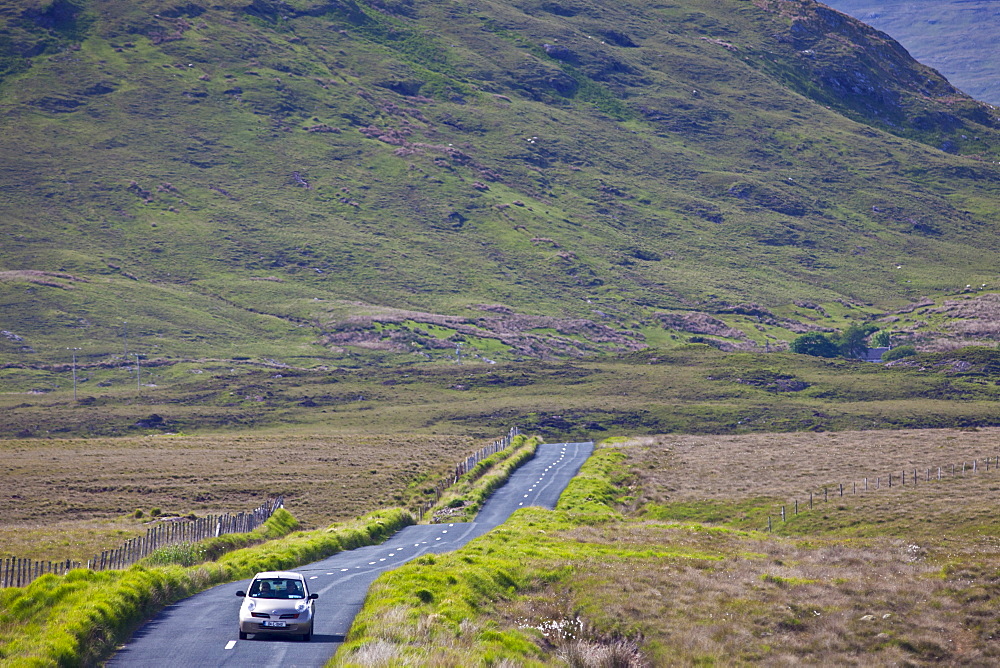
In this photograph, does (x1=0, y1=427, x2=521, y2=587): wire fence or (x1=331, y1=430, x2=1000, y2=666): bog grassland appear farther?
(x1=0, y1=427, x2=521, y2=587): wire fence

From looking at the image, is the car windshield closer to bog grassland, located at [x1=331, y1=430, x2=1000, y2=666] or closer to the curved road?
the curved road

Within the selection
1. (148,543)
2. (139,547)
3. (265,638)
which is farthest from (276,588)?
(148,543)

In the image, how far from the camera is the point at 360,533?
55688 millimetres

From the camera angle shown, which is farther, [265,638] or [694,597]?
[694,597]

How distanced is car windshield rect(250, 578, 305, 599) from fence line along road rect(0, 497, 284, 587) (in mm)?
11182

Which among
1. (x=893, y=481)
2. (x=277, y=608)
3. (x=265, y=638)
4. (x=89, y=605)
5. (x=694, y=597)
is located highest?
(x=277, y=608)

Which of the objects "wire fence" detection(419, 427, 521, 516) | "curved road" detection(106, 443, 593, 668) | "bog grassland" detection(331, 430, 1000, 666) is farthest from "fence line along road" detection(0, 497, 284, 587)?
"bog grassland" detection(331, 430, 1000, 666)

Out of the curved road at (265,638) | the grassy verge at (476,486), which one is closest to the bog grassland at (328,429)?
the grassy verge at (476,486)

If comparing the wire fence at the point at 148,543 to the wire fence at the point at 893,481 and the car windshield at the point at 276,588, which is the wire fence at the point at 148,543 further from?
the wire fence at the point at 893,481

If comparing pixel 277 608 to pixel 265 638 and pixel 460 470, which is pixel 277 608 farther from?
pixel 460 470

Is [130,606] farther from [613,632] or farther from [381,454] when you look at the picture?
[381,454]

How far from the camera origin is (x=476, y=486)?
79375 mm

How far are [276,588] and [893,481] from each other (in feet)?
183

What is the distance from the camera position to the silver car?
26.5 meters
